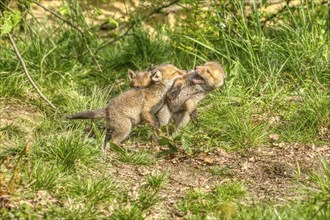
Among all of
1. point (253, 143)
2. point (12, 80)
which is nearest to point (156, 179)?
point (253, 143)

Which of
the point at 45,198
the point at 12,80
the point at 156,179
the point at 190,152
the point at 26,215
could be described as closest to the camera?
the point at 26,215

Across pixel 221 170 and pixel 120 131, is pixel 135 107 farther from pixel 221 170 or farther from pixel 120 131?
pixel 221 170

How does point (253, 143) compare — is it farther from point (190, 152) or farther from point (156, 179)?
point (156, 179)

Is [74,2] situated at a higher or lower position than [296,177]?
higher

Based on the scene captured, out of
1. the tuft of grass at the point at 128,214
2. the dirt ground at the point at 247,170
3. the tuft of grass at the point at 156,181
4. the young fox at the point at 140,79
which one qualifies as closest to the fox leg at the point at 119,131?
the dirt ground at the point at 247,170

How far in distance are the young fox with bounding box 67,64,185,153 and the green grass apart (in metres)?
0.19

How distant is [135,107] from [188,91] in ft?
2.37

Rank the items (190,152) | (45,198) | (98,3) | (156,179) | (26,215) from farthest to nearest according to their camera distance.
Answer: (98,3) < (190,152) < (156,179) < (45,198) < (26,215)

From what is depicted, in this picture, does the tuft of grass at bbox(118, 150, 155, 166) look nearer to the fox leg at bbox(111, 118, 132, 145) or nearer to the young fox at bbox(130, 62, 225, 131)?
the fox leg at bbox(111, 118, 132, 145)

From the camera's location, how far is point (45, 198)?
6.26m

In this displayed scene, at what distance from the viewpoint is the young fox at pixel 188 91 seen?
323 inches

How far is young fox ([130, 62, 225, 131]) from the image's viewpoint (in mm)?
8195

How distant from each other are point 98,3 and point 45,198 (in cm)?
643

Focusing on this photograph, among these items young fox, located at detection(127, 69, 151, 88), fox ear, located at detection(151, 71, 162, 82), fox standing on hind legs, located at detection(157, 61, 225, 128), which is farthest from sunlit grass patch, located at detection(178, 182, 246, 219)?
young fox, located at detection(127, 69, 151, 88)
